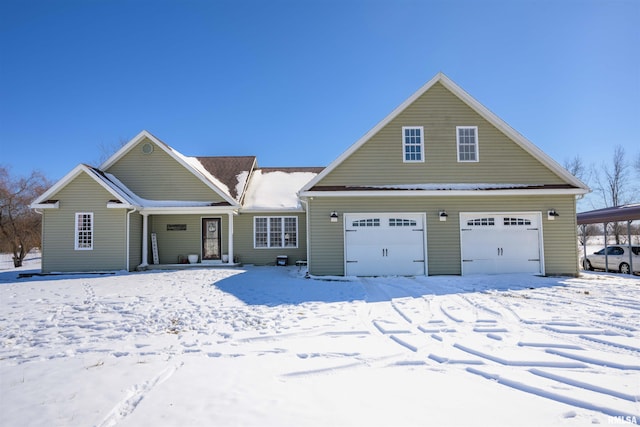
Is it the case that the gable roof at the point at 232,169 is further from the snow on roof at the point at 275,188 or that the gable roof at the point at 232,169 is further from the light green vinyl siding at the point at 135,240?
the light green vinyl siding at the point at 135,240

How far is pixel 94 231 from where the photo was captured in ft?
47.3

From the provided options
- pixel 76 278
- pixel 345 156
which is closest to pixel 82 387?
pixel 345 156

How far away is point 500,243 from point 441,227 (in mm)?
2139

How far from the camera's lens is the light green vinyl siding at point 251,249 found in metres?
16.3

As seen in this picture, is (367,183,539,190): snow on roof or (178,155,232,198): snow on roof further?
(178,155,232,198): snow on roof

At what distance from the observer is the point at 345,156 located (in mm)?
12578

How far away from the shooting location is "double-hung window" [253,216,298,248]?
16.5 meters

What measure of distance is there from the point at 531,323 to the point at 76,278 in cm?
1408

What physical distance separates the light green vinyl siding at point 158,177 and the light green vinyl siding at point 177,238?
39.9 inches

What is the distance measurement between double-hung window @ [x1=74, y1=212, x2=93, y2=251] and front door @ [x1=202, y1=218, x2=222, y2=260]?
14.1 feet

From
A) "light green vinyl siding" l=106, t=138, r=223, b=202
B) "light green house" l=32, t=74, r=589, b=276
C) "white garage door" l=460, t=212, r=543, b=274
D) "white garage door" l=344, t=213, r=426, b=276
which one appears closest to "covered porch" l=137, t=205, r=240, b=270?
"light green vinyl siding" l=106, t=138, r=223, b=202

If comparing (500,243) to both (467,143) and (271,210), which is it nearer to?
(467,143)

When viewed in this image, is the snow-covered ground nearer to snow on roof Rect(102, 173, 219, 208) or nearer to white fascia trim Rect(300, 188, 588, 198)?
white fascia trim Rect(300, 188, 588, 198)

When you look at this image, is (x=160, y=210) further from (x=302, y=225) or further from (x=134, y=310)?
(x=134, y=310)
